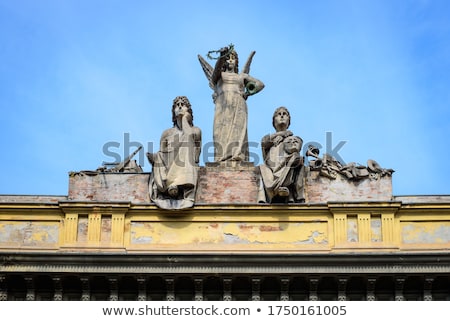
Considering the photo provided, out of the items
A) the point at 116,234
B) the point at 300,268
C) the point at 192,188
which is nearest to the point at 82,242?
the point at 116,234

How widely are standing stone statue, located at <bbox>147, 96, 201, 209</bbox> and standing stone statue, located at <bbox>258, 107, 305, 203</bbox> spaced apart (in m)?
1.64

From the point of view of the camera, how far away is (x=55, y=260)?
32.0 m

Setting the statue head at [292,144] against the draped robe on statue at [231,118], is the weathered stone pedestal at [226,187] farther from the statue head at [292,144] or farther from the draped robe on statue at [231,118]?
the draped robe on statue at [231,118]

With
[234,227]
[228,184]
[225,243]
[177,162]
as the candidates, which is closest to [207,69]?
[177,162]

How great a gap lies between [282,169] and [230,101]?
287cm

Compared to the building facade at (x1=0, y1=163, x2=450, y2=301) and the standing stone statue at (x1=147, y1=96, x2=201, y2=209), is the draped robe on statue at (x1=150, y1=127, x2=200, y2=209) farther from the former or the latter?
the building facade at (x1=0, y1=163, x2=450, y2=301)

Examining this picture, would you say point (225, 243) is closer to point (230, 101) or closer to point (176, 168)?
point (176, 168)

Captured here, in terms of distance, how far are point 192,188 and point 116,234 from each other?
2.09m

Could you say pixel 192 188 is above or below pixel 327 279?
above

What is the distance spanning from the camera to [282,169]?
1320 inches

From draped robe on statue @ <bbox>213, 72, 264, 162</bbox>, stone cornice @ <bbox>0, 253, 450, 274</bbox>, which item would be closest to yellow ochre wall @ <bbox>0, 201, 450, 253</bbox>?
stone cornice @ <bbox>0, 253, 450, 274</bbox>

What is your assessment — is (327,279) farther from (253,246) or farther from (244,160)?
(244,160)

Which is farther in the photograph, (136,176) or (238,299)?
(136,176)

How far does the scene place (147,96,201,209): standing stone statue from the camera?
33469 millimetres
